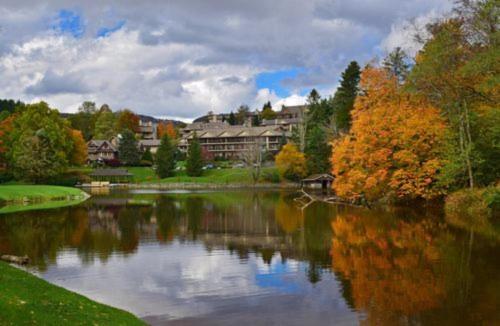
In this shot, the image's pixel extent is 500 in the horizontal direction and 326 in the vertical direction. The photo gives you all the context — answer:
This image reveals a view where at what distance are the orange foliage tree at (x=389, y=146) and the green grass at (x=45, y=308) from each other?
32.2 m

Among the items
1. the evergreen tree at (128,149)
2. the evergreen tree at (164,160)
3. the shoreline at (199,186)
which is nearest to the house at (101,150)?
the evergreen tree at (128,149)

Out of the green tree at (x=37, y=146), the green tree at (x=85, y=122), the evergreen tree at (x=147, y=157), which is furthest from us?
the green tree at (x=85, y=122)

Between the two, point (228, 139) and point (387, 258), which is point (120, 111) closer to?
point (228, 139)

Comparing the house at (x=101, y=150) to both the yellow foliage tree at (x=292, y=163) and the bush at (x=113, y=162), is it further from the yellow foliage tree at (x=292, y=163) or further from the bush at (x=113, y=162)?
the yellow foliage tree at (x=292, y=163)

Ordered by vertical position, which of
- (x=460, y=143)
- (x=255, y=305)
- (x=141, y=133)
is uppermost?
(x=141, y=133)

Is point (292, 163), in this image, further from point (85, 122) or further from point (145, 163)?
point (85, 122)

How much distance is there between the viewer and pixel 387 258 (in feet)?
67.9

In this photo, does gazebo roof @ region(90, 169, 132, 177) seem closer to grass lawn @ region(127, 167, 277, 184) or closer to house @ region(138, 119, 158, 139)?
grass lawn @ region(127, 167, 277, 184)

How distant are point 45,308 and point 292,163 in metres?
75.2

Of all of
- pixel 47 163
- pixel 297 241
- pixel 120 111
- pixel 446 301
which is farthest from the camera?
pixel 120 111

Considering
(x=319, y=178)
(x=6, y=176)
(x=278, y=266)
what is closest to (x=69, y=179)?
(x=6, y=176)

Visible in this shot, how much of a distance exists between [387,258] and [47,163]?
206 feet

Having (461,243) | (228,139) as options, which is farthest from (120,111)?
(461,243)

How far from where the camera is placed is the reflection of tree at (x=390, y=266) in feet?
46.5
